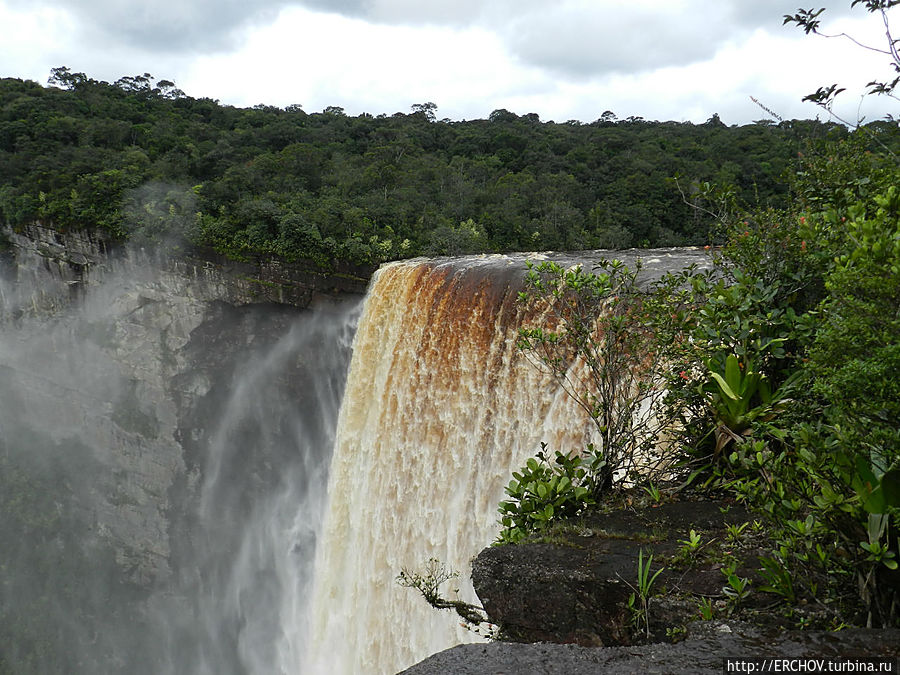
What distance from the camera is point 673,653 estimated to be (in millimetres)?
1988

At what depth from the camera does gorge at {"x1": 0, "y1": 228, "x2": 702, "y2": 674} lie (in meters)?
8.08

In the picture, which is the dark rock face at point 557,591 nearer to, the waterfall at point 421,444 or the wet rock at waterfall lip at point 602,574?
the wet rock at waterfall lip at point 602,574

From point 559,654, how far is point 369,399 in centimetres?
800

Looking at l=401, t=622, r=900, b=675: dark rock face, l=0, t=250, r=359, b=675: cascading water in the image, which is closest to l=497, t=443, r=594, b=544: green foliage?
l=401, t=622, r=900, b=675: dark rock face

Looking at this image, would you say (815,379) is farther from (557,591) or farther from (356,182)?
Result: (356,182)

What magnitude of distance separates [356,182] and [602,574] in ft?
56.7

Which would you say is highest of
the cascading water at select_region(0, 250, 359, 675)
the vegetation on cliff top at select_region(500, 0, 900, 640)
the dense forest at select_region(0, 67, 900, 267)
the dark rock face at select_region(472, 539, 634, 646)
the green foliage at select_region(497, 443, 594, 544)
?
the dense forest at select_region(0, 67, 900, 267)

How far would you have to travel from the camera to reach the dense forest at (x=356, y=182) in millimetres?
14805

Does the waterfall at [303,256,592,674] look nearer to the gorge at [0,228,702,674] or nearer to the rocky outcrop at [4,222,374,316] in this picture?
the gorge at [0,228,702,674]

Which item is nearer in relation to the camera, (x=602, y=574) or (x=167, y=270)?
(x=602, y=574)

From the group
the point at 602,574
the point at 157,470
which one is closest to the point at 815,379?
the point at 602,574

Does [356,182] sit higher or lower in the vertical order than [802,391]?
higher

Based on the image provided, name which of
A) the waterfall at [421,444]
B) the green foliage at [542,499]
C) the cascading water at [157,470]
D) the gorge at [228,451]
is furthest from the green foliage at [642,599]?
the cascading water at [157,470]

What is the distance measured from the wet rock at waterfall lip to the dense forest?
28.0 feet
